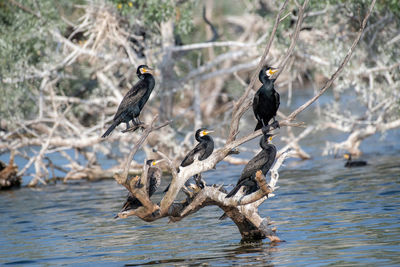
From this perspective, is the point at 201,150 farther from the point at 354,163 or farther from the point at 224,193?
the point at 354,163

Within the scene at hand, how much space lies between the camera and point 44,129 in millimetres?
20234

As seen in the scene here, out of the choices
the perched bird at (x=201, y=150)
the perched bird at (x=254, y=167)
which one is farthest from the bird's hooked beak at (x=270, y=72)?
the perched bird at (x=201, y=150)

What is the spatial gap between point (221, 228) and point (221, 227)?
10 centimetres

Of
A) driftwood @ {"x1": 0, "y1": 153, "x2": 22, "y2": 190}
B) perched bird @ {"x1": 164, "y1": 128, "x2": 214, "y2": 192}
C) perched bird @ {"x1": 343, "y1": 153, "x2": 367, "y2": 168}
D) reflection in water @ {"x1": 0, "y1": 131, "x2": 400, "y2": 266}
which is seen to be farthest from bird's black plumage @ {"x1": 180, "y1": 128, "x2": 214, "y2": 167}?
driftwood @ {"x1": 0, "y1": 153, "x2": 22, "y2": 190}

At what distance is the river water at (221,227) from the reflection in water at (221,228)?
0.01 meters

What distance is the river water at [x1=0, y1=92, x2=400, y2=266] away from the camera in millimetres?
9305

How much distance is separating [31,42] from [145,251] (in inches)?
408

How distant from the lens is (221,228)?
38.3 feet

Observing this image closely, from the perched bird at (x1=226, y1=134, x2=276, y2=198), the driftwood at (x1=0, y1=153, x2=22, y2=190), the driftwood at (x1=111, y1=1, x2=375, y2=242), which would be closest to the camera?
the driftwood at (x1=111, y1=1, x2=375, y2=242)

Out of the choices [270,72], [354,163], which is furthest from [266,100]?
[354,163]

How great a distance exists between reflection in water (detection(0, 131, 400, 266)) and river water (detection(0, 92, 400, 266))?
1 centimetres

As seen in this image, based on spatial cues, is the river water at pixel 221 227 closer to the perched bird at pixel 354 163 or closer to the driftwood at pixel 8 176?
the perched bird at pixel 354 163

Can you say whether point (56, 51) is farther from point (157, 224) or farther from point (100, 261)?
point (100, 261)

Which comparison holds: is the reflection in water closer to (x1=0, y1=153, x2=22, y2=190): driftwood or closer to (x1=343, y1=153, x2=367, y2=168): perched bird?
(x1=343, y1=153, x2=367, y2=168): perched bird
